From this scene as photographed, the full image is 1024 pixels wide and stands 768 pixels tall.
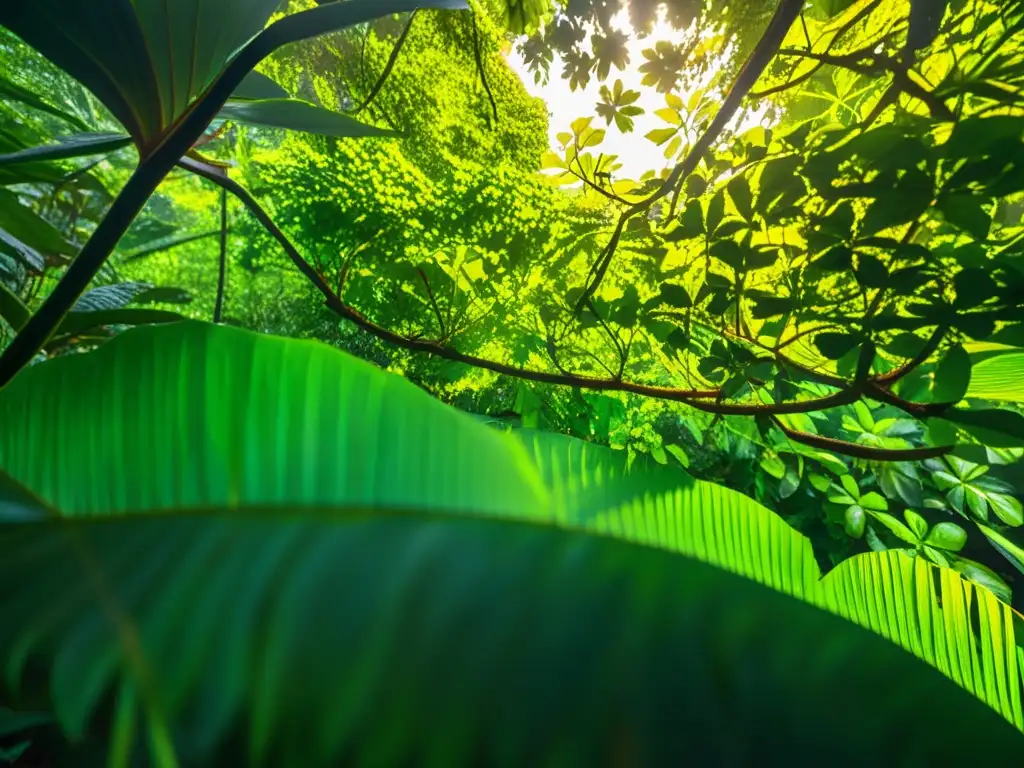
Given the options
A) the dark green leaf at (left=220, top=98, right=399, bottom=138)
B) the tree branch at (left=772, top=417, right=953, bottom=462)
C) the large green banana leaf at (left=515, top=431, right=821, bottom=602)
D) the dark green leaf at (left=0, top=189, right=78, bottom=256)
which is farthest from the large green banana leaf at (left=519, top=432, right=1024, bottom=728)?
the dark green leaf at (left=0, top=189, right=78, bottom=256)

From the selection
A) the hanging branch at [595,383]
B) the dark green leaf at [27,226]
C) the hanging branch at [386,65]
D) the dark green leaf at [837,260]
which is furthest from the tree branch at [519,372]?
the dark green leaf at [27,226]

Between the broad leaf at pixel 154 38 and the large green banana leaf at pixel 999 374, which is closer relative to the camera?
the broad leaf at pixel 154 38

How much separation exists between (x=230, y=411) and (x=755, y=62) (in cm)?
47

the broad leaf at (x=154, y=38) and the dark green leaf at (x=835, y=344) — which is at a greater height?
the broad leaf at (x=154, y=38)

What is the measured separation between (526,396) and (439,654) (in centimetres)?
58

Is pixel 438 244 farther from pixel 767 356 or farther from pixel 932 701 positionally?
pixel 932 701

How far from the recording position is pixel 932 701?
0.14 metres

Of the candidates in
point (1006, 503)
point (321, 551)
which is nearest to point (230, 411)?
point (321, 551)

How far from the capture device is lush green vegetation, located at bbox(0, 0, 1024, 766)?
11 cm

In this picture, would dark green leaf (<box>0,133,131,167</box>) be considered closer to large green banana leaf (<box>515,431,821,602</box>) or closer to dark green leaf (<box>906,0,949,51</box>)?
large green banana leaf (<box>515,431,821,602</box>)

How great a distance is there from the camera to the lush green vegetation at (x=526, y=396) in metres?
0.11

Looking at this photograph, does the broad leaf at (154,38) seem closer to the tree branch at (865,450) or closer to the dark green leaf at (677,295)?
the dark green leaf at (677,295)

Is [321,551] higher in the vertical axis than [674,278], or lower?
lower

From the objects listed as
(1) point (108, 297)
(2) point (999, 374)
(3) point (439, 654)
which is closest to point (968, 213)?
(2) point (999, 374)
